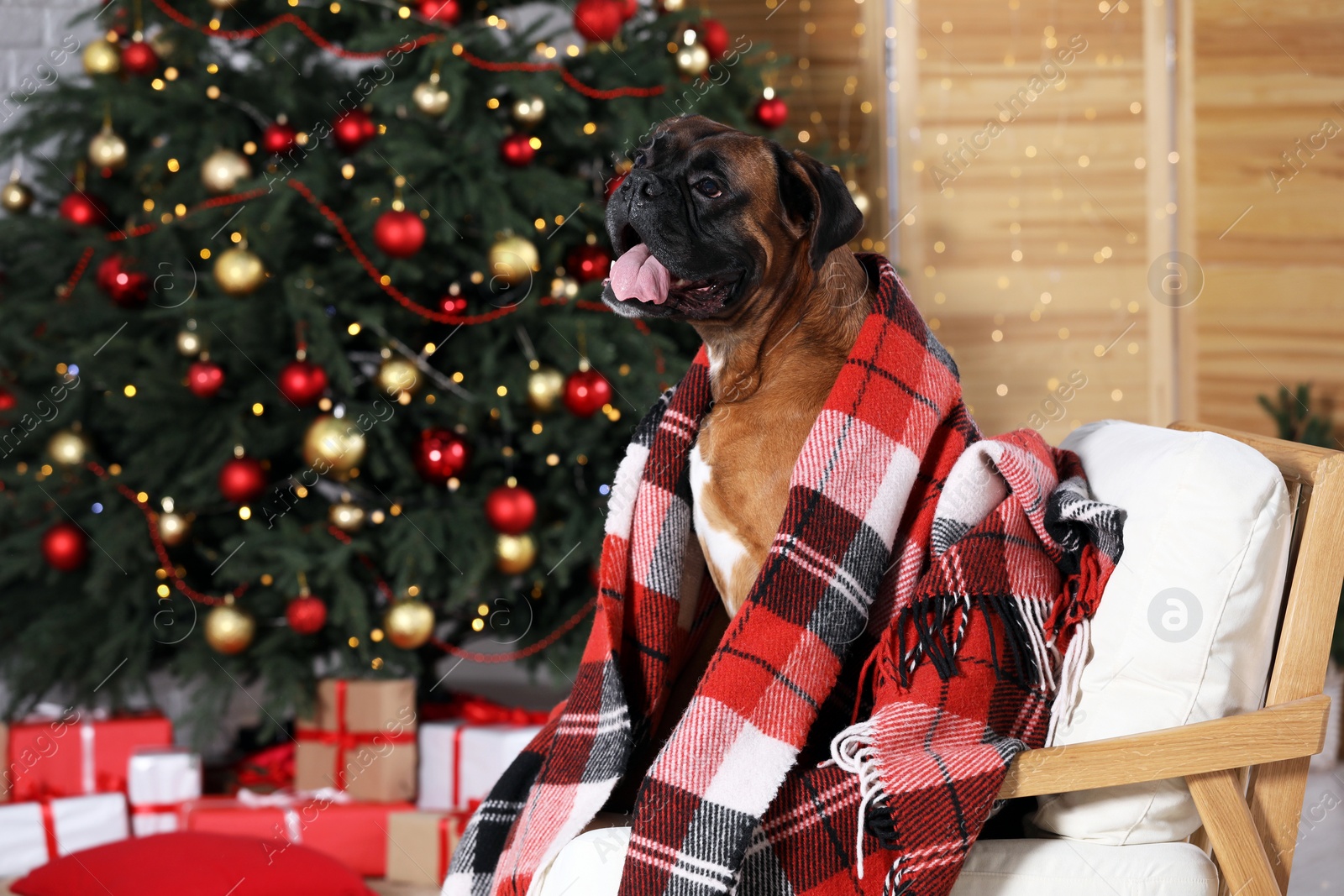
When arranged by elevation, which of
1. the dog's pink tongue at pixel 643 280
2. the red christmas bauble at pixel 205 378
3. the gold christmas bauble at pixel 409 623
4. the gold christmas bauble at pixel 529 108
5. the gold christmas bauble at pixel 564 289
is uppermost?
the gold christmas bauble at pixel 529 108

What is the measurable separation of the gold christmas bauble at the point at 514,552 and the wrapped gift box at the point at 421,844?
1.95 ft

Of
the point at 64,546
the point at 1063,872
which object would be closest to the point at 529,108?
the point at 64,546

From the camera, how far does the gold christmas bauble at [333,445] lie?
2.60 metres

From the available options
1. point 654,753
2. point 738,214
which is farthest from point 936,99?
point 654,753

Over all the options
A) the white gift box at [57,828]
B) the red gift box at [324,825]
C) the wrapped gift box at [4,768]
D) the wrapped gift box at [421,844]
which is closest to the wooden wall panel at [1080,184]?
the wrapped gift box at [421,844]

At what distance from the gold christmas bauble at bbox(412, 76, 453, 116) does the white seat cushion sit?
1941mm

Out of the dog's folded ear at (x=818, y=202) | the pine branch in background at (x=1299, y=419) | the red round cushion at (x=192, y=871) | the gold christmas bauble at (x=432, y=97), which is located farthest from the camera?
the pine branch in background at (x=1299, y=419)

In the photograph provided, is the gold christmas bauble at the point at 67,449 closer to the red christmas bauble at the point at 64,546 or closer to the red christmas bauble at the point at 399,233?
the red christmas bauble at the point at 64,546

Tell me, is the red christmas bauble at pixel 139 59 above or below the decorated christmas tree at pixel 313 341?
above

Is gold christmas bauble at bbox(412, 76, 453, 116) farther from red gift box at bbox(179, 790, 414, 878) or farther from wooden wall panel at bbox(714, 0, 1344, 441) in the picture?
red gift box at bbox(179, 790, 414, 878)

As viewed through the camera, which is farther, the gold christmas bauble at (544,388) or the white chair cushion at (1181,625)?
the gold christmas bauble at (544,388)

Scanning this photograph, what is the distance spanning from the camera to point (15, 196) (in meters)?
2.90

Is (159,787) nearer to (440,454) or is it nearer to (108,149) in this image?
(440,454)

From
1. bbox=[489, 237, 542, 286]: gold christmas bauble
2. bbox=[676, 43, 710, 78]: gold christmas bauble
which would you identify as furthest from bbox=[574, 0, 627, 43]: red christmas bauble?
bbox=[489, 237, 542, 286]: gold christmas bauble
